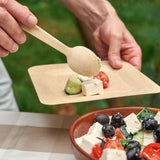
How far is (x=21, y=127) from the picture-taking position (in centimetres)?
147

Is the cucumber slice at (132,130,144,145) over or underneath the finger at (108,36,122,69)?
over

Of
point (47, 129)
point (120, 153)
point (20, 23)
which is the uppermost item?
point (20, 23)

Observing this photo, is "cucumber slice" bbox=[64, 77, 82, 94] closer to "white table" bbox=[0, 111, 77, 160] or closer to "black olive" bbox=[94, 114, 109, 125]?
"white table" bbox=[0, 111, 77, 160]

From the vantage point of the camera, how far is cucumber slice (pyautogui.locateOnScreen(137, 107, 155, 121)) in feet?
4.01

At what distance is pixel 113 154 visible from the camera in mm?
983

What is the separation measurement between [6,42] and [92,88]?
0.40m

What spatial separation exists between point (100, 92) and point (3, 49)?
454 millimetres

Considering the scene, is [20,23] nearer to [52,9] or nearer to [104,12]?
[104,12]

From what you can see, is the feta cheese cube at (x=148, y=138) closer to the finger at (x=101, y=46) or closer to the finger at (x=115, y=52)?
the finger at (x=115, y=52)

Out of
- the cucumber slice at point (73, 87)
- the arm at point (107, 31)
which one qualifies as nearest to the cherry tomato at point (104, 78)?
the cucumber slice at point (73, 87)

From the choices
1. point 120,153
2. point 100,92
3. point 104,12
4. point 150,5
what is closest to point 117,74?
point 100,92

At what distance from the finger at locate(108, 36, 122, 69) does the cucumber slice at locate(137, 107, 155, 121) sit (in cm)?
68

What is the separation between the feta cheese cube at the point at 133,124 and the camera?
1.19m

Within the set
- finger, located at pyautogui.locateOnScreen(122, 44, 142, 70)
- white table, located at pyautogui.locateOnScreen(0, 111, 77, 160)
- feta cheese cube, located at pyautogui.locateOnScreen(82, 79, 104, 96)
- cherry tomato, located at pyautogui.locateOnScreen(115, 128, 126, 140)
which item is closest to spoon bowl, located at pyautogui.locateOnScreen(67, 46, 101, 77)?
feta cheese cube, located at pyautogui.locateOnScreen(82, 79, 104, 96)
